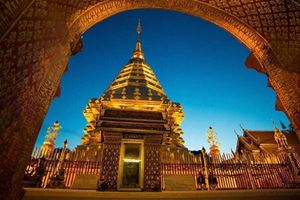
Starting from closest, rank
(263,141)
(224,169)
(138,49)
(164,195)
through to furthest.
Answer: (164,195) < (224,169) < (263,141) < (138,49)

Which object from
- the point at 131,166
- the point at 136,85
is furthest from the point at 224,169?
the point at 136,85

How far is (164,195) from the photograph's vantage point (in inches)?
269

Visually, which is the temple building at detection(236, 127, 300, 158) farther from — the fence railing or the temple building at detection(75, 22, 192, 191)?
the temple building at detection(75, 22, 192, 191)

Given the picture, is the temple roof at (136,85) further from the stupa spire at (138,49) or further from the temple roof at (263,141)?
the temple roof at (263,141)

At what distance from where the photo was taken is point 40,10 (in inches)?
126

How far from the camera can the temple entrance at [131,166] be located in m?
7.38

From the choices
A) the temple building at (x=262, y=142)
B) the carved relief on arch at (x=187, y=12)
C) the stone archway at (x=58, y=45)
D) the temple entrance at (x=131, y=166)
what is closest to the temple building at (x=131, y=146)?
the temple entrance at (x=131, y=166)

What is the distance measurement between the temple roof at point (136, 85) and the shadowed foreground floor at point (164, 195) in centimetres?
814

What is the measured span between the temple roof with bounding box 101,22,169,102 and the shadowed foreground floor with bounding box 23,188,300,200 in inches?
321

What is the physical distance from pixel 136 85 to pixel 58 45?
1256cm

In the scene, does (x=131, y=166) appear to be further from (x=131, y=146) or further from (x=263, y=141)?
(x=263, y=141)

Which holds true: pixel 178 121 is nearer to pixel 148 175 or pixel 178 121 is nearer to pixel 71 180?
pixel 148 175

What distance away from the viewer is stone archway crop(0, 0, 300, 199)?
2629 mm

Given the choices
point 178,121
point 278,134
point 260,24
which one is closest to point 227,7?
point 260,24
